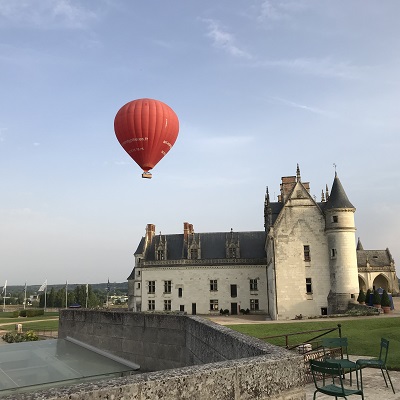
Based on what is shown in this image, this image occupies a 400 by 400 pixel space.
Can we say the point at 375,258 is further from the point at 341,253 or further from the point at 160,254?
the point at 160,254

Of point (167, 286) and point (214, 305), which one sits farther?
point (167, 286)

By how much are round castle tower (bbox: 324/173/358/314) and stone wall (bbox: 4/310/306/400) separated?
29211 millimetres

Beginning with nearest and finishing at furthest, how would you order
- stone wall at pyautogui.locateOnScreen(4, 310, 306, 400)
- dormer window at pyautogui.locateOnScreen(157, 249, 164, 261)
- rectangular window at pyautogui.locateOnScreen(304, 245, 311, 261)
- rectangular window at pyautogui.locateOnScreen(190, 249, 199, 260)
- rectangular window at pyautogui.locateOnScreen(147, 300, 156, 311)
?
stone wall at pyautogui.locateOnScreen(4, 310, 306, 400), rectangular window at pyautogui.locateOnScreen(304, 245, 311, 261), rectangular window at pyautogui.locateOnScreen(147, 300, 156, 311), rectangular window at pyautogui.locateOnScreen(190, 249, 199, 260), dormer window at pyautogui.locateOnScreen(157, 249, 164, 261)

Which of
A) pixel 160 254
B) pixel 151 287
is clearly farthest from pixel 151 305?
pixel 160 254

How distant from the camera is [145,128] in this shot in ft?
66.6

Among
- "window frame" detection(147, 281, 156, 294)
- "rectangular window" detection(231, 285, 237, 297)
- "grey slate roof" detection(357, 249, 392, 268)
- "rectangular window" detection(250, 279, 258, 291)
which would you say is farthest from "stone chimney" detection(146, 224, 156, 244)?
"grey slate roof" detection(357, 249, 392, 268)

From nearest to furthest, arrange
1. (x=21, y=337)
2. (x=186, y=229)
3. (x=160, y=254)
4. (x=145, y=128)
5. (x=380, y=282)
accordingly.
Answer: (x=145, y=128) < (x=21, y=337) < (x=160, y=254) < (x=186, y=229) < (x=380, y=282)

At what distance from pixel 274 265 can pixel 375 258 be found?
28.7 m

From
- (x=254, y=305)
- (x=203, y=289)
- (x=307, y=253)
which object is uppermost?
(x=307, y=253)

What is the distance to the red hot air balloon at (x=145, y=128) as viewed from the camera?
66.5 ft

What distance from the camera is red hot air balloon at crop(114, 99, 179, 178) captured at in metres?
20.3

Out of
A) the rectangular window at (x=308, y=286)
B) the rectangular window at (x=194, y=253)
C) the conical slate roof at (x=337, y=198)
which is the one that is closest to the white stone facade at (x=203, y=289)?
the rectangular window at (x=194, y=253)

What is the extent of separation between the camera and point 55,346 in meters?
12.4

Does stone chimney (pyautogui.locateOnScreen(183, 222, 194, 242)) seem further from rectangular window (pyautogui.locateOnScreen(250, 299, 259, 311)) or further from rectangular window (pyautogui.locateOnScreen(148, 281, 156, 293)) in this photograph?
rectangular window (pyautogui.locateOnScreen(250, 299, 259, 311))
